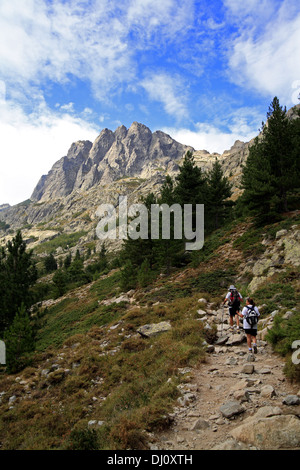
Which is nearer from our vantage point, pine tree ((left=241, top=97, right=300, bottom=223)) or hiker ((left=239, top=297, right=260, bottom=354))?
hiker ((left=239, top=297, right=260, bottom=354))

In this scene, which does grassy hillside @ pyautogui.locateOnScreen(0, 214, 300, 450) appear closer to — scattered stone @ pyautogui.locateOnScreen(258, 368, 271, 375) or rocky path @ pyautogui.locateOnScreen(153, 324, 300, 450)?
rocky path @ pyautogui.locateOnScreen(153, 324, 300, 450)

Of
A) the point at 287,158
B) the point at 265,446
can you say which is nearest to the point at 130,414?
the point at 265,446

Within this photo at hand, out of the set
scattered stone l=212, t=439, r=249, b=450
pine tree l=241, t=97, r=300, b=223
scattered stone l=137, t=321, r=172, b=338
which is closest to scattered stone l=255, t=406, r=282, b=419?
scattered stone l=212, t=439, r=249, b=450

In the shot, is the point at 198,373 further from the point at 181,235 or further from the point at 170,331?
the point at 181,235

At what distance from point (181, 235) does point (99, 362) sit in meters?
19.3

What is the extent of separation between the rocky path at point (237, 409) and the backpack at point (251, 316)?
3.96 feet

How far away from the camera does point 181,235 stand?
29078 mm

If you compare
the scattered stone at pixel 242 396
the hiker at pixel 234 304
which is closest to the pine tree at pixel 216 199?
the hiker at pixel 234 304

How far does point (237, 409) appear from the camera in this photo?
18.4 ft

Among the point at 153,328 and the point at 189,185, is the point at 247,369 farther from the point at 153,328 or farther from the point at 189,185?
the point at 189,185

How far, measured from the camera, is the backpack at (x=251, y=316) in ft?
30.5

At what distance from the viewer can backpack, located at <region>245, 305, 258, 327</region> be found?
9.29 metres

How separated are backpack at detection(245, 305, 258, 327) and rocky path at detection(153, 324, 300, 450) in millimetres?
1207
